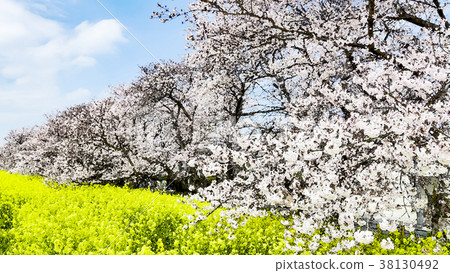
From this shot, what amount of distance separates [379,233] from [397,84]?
10.0ft

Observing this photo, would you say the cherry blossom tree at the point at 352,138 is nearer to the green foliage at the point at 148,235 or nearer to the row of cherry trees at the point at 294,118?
the row of cherry trees at the point at 294,118

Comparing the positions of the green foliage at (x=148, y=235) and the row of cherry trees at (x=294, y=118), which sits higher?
the row of cherry trees at (x=294, y=118)

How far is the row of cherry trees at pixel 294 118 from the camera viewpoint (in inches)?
141

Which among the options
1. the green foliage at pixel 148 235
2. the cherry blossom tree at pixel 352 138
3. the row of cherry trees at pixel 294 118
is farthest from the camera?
the green foliage at pixel 148 235

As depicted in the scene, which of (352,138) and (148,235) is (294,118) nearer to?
(352,138)

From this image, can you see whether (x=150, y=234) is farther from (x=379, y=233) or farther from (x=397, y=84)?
(x=397, y=84)

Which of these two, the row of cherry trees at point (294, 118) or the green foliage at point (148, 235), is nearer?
the row of cherry trees at point (294, 118)

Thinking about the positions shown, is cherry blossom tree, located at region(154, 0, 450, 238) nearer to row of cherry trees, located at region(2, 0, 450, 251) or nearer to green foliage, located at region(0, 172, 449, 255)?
row of cherry trees, located at region(2, 0, 450, 251)

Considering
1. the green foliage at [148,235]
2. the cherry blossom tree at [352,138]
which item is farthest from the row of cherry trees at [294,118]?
the green foliage at [148,235]

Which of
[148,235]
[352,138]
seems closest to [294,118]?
[352,138]

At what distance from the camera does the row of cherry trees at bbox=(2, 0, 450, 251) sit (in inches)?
141

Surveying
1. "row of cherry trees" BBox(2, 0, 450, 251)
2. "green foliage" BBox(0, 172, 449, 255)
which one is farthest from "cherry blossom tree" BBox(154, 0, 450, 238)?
"green foliage" BBox(0, 172, 449, 255)
